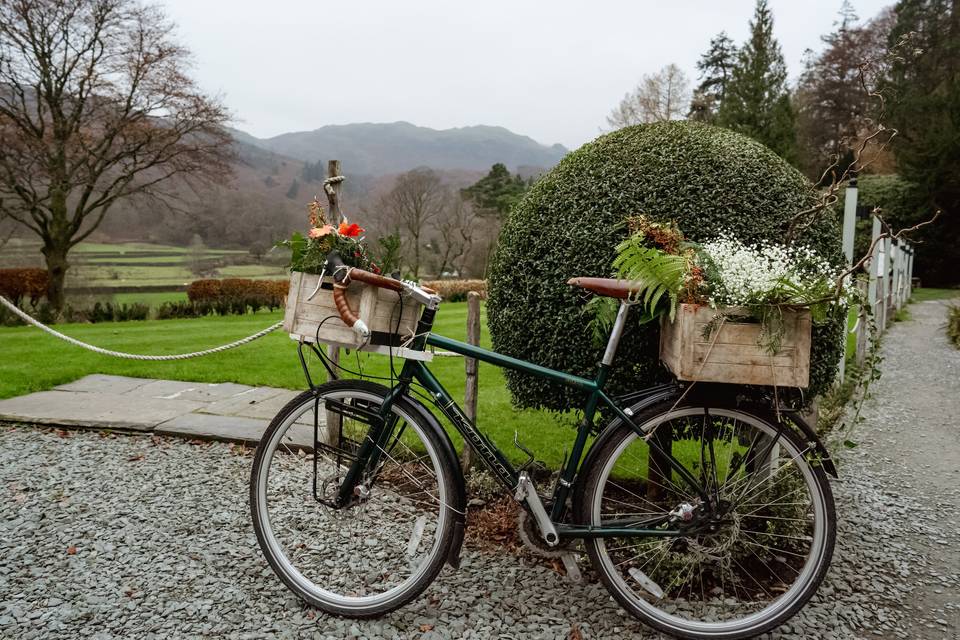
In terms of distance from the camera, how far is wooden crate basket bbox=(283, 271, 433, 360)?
2576 millimetres

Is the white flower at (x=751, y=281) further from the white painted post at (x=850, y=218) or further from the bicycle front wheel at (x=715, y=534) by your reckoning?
the white painted post at (x=850, y=218)

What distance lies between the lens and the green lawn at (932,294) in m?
22.6

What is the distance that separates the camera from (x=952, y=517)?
150 inches

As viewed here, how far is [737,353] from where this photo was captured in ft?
7.72

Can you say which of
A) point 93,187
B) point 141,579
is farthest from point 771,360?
point 93,187

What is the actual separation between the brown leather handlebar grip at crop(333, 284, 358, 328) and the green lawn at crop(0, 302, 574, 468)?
39.6 inches

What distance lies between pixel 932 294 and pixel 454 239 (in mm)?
21718

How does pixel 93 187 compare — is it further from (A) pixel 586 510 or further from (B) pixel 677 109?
(B) pixel 677 109

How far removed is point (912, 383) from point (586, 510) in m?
7.37

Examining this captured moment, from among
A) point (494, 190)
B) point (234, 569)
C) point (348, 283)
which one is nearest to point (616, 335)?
point (348, 283)

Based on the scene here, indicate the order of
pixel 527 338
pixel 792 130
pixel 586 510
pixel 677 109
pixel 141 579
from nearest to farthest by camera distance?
pixel 586 510
pixel 141 579
pixel 527 338
pixel 792 130
pixel 677 109

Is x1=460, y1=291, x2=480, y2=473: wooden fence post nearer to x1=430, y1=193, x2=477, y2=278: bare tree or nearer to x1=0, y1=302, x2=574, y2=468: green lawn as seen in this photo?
x1=0, y1=302, x2=574, y2=468: green lawn

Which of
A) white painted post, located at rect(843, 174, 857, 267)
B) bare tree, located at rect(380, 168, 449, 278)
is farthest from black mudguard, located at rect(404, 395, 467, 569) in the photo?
bare tree, located at rect(380, 168, 449, 278)

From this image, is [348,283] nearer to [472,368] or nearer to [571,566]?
[571,566]
